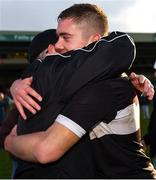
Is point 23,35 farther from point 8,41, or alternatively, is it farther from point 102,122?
Result: point 102,122

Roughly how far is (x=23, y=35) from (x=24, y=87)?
170 feet

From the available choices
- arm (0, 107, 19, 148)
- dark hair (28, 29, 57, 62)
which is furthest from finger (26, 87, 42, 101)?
arm (0, 107, 19, 148)

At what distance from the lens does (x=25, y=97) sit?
231 centimetres

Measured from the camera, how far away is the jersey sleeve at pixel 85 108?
7.19 ft

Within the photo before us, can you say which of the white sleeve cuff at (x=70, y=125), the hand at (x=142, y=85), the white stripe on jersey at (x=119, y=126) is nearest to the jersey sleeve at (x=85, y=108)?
the white sleeve cuff at (x=70, y=125)

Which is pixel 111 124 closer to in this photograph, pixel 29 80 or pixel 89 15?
pixel 29 80

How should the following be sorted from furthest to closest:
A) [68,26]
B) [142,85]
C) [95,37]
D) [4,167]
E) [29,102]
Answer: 1. [4,167]
2. [142,85]
3. [95,37]
4. [68,26]
5. [29,102]

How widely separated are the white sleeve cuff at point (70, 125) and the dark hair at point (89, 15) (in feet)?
2.03

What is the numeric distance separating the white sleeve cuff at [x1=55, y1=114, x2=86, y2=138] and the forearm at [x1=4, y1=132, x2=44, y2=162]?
0.37ft

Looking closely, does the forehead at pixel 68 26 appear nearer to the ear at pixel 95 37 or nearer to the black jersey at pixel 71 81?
the ear at pixel 95 37

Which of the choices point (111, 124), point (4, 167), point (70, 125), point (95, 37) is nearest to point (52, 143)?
point (70, 125)

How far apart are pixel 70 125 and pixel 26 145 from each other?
25 cm

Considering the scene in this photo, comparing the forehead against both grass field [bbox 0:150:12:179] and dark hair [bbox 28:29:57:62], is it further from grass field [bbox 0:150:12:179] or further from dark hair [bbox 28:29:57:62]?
grass field [bbox 0:150:12:179]

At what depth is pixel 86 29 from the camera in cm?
257
